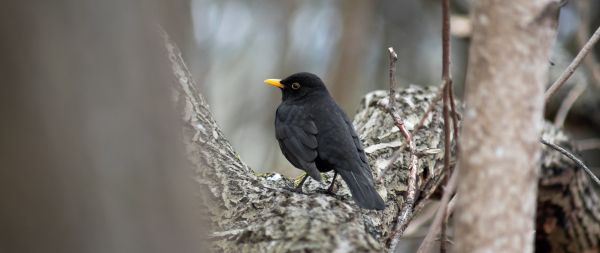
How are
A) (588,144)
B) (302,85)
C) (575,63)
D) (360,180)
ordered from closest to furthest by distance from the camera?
(575,63) → (360,180) → (302,85) → (588,144)

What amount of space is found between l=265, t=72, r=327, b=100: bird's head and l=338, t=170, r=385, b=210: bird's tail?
1.30 metres

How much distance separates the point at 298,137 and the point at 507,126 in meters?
2.22

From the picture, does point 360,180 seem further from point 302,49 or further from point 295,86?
point 302,49

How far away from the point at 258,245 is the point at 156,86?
1284 mm

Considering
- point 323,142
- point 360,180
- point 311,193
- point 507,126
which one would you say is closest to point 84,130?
point 507,126

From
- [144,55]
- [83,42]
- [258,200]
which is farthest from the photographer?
[258,200]

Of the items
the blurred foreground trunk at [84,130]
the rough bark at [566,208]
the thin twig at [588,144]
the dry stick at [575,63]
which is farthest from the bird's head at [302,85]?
the blurred foreground trunk at [84,130]

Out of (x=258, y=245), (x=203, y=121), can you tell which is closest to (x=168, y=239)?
(x=258, y=245)

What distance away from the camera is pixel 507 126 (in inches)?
94.4

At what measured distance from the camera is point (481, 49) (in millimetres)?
2430

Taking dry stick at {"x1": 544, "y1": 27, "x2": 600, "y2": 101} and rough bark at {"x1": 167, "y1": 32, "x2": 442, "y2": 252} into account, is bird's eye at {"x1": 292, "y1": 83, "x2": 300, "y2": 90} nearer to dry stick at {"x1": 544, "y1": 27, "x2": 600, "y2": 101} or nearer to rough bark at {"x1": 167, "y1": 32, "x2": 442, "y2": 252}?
rough bark at {"x1": 167, "y1": 32, "x2": 442, "y2": 252}

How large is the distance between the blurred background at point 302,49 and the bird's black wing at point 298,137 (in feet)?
16.3

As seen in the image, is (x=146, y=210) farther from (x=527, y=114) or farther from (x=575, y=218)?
(x=575, y=218)

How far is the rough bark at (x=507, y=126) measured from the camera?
7.84 feet
